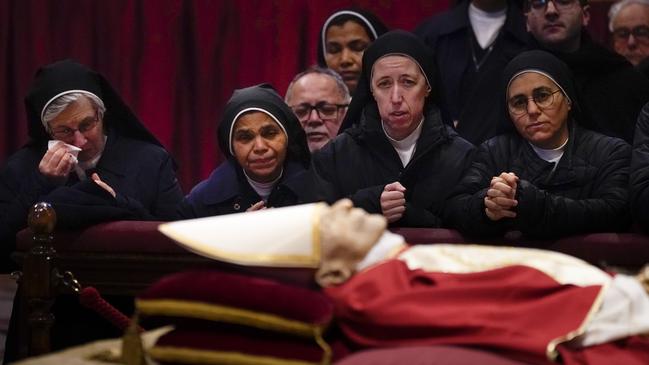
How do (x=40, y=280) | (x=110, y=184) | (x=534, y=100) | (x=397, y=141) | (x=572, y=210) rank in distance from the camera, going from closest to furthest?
(x=40, y=280), (x=572, y=210), (x=534, y=100), (x=397, y=141), (x=110, y=184)

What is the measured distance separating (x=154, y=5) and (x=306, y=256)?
4.71 m

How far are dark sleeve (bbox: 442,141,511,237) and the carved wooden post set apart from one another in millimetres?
1371

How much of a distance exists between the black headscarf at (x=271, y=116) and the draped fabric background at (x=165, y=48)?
2.33 m

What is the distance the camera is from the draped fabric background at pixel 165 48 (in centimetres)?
711

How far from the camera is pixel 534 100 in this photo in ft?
13.9

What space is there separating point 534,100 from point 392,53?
2.08ft

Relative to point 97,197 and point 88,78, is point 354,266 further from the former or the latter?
point 88,78

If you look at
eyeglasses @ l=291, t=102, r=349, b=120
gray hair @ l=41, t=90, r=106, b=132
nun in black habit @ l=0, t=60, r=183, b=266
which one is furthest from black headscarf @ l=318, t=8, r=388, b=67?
gray hair @ l=41, t=90, r=106, b=132

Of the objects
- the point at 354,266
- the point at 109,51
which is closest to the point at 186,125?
the point at 109,51

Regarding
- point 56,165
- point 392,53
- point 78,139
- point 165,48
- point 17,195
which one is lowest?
point 17,195

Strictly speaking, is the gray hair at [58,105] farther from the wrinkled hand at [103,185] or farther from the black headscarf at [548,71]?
the black headscarf at [548,71]

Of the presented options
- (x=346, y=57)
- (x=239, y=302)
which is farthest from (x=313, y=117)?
(x=239, y=302)

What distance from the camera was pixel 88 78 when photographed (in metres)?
4.89

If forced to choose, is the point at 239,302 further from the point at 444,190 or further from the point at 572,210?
the point at 444,190
